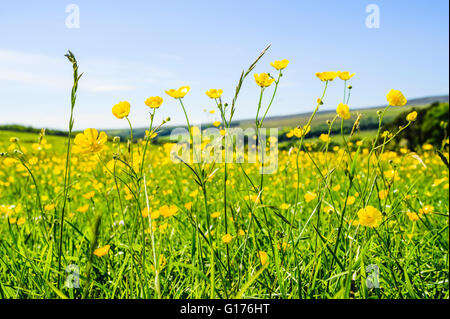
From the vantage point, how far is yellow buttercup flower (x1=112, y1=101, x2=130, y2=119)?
3.05 feet

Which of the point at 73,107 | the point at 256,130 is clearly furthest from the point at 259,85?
the point at 73,107

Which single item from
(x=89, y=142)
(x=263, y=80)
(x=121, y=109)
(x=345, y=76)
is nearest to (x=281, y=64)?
(x=263, y=80)

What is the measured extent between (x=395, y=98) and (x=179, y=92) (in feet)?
2.21

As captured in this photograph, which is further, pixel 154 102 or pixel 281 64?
pixel 281 64

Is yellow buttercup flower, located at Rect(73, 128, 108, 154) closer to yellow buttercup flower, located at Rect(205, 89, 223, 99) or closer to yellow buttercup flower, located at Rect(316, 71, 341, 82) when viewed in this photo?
yellow buttercup flower, located at Rect(205, 89, 223, 99)

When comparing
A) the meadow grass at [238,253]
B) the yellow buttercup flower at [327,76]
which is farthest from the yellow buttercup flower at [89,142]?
the yellow buttercup flower at [327,76]

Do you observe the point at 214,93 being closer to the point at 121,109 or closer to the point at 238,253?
the point at 121,109

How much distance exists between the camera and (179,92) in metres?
1.09

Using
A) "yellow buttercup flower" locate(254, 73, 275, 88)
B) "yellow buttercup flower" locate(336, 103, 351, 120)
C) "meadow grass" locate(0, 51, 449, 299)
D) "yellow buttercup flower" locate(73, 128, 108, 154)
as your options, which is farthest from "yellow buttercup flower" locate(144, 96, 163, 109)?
"yellow buttercup flower" locate(336, 103, 351, 120)
